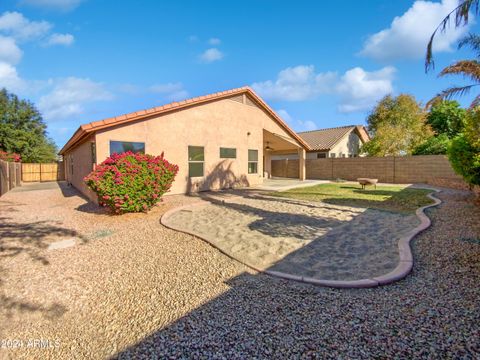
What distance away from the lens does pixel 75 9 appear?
1039cm

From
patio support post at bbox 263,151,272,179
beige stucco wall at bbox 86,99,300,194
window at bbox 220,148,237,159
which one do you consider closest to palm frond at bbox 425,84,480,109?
beige stucco wall at bbox 86,99,300,194

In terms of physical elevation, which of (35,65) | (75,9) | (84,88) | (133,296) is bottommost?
(133,296)

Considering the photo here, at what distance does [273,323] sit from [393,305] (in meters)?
1.61

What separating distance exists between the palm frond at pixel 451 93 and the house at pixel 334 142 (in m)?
14.1

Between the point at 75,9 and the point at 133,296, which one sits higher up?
the point at 75,9

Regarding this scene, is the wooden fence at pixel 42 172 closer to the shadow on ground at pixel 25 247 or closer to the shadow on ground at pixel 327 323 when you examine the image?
the shadow on ground at pixel 25 247

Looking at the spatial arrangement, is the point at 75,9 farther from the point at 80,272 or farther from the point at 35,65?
the point at 80,272

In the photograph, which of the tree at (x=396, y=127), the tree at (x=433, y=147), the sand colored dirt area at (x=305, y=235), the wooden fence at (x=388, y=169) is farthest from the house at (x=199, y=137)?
the tree at (x=433, y=147)

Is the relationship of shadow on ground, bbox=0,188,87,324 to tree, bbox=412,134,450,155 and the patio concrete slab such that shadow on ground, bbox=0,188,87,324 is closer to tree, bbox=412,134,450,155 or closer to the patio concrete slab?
the patio concrete slab

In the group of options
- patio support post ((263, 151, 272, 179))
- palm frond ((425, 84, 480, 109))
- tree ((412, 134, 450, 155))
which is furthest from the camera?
patio support post ((263, 151, 272, 179))

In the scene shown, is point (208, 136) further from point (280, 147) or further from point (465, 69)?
point (465, 69)

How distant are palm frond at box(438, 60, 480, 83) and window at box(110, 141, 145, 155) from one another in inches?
497

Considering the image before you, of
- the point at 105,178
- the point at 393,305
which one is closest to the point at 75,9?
the point at 105,178

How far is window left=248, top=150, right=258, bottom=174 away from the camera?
16508 mm
